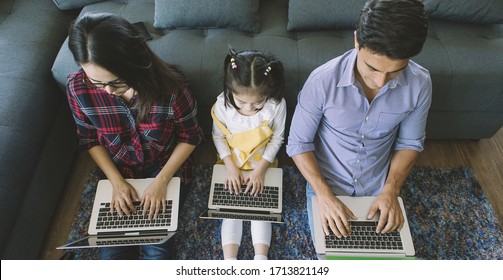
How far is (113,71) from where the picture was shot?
1105mm

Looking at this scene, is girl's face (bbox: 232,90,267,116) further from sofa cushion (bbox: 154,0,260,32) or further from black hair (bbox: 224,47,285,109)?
sofa cushion (bbox: 154,0,260,32)

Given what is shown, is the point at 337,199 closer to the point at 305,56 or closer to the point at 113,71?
the point at 305,56

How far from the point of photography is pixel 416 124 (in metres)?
1.33

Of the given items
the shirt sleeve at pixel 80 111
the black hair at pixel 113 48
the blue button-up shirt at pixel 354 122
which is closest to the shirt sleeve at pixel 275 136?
the blue button-up shirt at pixel 354 122

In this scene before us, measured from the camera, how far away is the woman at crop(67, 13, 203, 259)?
3.57 feet

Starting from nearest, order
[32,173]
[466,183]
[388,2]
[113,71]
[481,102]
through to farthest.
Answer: [388,2] < [113,71] < [32,173] < [481,102] < [466,183]

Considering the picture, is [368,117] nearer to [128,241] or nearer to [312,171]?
[312,171]

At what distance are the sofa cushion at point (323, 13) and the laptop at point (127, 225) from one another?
958 mm

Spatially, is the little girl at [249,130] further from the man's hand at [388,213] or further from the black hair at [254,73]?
the man's hand at [388,213]

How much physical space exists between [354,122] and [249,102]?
394mm

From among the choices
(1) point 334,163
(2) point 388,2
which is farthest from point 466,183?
(2) point 388,2

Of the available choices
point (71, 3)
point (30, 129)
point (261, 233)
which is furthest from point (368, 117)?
point (71, 3)

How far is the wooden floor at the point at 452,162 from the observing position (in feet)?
5.90
